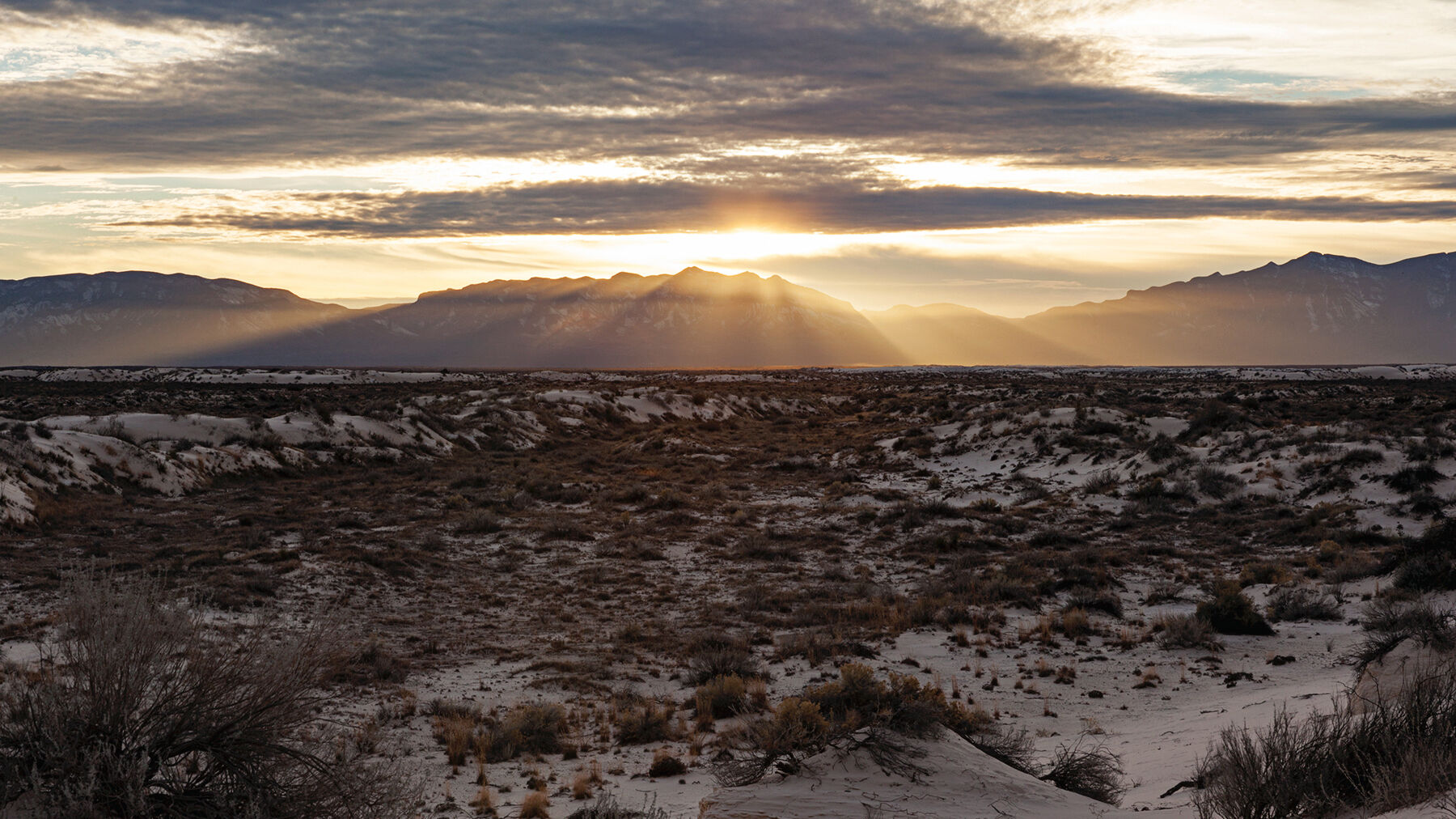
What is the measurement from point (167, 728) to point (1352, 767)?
7.61 metres

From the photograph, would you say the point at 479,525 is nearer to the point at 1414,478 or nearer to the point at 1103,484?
the point at 1103,484

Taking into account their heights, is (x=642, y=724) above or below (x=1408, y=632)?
below

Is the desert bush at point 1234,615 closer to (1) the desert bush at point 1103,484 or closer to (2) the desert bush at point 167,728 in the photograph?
(2) the desert bush at point 167,728

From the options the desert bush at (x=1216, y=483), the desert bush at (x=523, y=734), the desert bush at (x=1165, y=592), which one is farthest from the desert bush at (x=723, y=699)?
the desert bush at (x=1216, y=483)

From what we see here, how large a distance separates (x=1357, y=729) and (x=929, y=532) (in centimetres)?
1634

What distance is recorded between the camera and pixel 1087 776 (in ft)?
24.7

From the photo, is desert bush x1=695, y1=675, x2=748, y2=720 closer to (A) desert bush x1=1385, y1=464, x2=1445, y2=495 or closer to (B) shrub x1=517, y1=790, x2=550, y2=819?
(B) shrub x1=517, y1=790, x2=550, y2=819

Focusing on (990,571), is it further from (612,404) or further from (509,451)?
(612,404)

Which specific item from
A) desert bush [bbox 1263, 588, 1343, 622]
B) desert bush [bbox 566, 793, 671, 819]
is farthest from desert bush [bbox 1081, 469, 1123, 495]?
desert bush [bbox 566, 793, 671, 819]

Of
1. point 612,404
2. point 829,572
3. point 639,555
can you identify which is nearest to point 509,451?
point 612,404

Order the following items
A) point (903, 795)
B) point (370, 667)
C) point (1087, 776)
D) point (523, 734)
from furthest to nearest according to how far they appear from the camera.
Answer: point (370, 667) < point (523, 734) < point (1087, 776) < point (903, 795)

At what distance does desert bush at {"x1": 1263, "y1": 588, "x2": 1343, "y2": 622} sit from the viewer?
13.3 m

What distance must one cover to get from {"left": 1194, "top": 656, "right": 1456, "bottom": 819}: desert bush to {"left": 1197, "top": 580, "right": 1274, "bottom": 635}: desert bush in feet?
24.0

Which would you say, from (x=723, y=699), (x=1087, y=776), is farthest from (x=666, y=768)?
(x=1087, y=776)
